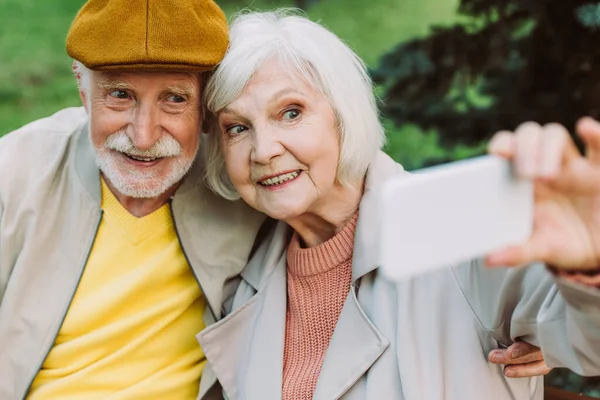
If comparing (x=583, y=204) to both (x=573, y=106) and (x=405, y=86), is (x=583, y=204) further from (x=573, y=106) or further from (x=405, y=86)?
(x=405, y=86)

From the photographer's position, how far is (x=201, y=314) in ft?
7.94

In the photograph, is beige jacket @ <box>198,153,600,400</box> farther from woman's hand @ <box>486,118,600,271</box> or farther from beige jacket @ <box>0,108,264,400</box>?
woman's hand @ <box>486,118,600,271</box>

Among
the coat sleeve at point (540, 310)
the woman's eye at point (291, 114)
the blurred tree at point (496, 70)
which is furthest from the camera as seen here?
the blurred tree at point (496, 70)

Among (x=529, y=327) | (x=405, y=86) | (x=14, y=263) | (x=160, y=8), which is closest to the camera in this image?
(x=529, y=327)

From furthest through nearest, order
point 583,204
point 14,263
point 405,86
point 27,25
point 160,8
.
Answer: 1. point 27,25
2. point 405,86
3. point 14,263
4. point 160,8
5. point 583,204

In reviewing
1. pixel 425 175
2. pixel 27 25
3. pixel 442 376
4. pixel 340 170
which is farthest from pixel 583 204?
pixel 27 25

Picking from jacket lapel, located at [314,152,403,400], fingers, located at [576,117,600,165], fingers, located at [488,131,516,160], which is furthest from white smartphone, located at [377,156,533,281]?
jacket lapel, located at [314,152,403,400]

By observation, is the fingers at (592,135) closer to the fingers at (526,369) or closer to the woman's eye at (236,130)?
the fingers at (526,369)

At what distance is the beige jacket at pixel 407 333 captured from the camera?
5.46 feet

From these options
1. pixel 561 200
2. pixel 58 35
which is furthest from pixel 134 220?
pixel 58 35

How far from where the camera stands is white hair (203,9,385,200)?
210 cm

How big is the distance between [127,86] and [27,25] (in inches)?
195

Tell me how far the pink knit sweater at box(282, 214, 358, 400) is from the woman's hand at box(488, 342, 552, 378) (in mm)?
497

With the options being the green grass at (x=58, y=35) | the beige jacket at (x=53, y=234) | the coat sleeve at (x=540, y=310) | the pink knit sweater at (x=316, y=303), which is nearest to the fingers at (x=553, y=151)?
the coat sleeve at (x=540, y=310)
